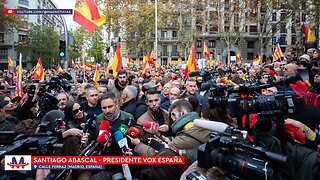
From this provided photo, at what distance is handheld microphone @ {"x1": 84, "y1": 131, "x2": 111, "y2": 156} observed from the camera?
3023 millimetres

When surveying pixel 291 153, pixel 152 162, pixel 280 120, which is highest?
pixel 280 120

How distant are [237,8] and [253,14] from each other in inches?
69.6

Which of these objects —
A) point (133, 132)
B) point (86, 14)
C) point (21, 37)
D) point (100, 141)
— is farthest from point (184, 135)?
point (21, 37)

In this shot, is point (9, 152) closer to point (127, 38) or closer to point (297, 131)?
point (297, 131)

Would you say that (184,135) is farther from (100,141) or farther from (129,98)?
(129,98)

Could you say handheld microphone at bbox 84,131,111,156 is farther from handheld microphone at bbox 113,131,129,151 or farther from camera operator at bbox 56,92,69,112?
camera operator at bbox 56,92,69,112

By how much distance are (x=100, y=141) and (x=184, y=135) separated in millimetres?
751

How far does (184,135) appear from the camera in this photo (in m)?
3.06

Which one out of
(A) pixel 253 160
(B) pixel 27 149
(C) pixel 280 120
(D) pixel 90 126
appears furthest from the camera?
(D) pixel 90 126

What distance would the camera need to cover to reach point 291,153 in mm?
2594

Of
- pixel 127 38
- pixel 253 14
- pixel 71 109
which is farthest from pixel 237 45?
pixel 71 109

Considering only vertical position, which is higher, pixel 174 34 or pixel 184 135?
pixel 174 34

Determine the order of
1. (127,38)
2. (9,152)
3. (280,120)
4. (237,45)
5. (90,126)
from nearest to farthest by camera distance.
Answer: (280,120) → (9,152) → (90,126) → (127,38) → (237,45)

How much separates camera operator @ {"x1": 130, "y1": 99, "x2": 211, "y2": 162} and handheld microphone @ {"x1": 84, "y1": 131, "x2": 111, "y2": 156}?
33 centimetres
